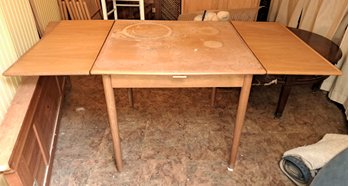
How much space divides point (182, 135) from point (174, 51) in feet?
2.49

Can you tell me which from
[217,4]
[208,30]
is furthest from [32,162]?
[217,4]

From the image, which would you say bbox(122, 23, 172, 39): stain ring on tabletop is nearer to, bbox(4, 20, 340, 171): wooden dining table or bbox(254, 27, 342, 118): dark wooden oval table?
bbox(4, 20, 340, 171): wooden dining table

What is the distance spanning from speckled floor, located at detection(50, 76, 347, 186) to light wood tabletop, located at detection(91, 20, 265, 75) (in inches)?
29.0

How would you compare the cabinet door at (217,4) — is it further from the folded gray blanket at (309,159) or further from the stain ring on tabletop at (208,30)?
the folded gray blanket at (309,159)

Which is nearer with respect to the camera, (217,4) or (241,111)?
(241,111)

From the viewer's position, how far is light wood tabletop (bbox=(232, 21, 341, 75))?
1.24 metres

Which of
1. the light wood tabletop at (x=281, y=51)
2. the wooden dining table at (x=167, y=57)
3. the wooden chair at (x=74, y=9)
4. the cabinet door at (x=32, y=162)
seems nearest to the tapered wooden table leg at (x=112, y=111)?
the wooden dining table at (x=167, y=57)

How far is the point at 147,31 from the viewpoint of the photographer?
165 centimetres

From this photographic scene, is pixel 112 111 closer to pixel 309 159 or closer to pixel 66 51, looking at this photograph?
pixel 66 51

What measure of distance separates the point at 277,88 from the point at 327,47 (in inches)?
26.3

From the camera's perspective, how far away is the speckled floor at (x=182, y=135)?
1.61 m

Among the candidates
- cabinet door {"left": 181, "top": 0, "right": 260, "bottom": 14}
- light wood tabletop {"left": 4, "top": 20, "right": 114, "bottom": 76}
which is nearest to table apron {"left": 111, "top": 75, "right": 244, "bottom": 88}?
light wood tabletop {"left": 4, "top": 20, "right": 114, "bottom": 76}

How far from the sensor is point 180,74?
120 centimetres

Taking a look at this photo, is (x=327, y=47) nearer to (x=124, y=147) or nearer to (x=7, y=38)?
(x=124, y=147)
